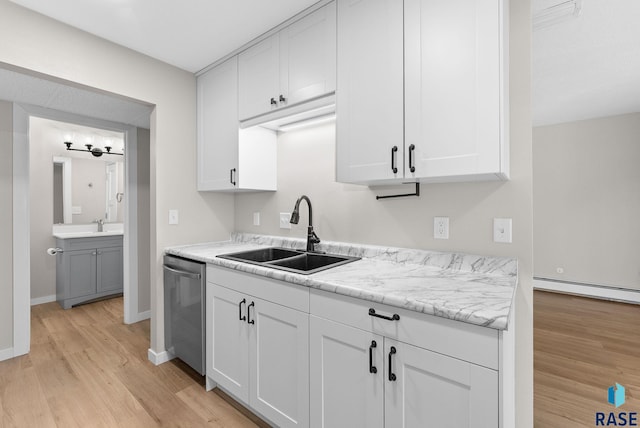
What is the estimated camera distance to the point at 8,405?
1.90 metres

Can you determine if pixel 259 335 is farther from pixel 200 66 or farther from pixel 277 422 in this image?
pixel 200 66

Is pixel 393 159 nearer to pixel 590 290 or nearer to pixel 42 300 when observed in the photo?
pixel 590 290

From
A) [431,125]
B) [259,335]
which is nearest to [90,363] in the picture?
[259,335]

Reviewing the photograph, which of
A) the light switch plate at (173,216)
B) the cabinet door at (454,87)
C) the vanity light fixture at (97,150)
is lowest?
the light switch plate at (173,216)

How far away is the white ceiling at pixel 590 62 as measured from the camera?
210cm

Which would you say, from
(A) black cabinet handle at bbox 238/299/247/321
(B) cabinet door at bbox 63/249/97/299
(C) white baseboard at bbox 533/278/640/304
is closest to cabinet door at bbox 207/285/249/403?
(A) black cabinet handle at bbox 238/299/247/321

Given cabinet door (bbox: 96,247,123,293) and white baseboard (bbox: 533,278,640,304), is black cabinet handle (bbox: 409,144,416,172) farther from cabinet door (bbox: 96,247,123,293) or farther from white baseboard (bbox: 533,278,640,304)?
white baseboard (bbox: 533,278,640,304)

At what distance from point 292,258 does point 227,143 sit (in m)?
1.05

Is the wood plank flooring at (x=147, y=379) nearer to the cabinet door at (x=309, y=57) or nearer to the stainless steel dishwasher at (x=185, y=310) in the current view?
the stainless steel dishwasher at (x=185, y=310)

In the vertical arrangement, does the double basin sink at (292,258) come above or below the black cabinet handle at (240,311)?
above

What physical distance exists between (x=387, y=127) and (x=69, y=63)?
2025mm

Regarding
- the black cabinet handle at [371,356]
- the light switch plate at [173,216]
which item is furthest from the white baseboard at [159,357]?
the black cabinet handle at [371,356]

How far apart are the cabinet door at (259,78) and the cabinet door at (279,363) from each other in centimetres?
130

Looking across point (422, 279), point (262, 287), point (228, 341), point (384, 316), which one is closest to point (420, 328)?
point (384, 316)
